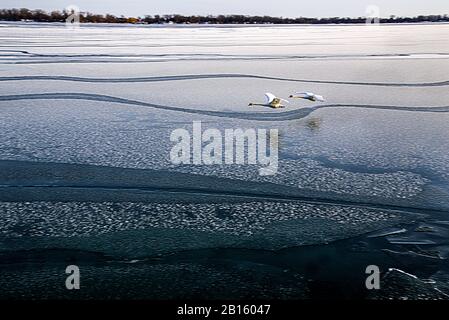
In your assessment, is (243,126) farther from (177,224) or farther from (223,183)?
(177,224)

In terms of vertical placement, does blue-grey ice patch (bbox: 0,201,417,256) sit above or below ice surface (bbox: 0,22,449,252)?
below

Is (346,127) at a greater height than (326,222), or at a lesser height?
greater

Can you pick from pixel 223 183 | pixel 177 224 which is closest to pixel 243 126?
pixel 223 183

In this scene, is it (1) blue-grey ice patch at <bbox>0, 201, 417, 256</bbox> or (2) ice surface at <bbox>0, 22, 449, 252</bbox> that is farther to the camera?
(2) ice surface at <bbox>0, 22, 449, 252</bbox>

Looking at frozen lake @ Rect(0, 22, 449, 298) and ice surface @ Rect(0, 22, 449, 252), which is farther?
ice surface @ Rect(0, 22, 449, 252)

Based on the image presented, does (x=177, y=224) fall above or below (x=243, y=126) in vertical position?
below

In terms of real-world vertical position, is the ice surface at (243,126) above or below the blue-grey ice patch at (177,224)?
above

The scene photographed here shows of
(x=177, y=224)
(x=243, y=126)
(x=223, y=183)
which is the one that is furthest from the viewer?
(x=243, y=126)

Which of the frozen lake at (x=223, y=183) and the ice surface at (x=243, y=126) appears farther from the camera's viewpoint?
the ice surface at (x=243, y=126)
